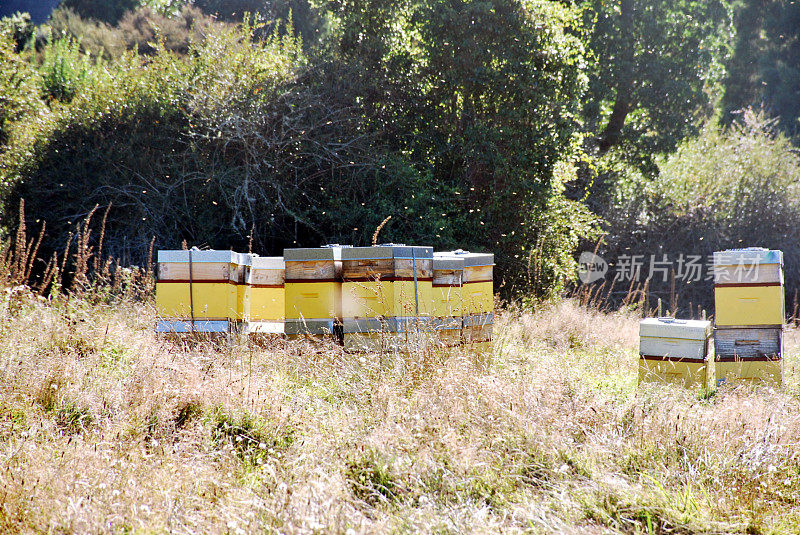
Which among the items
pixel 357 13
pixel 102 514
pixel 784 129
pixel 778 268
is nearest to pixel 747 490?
pixel 778 268

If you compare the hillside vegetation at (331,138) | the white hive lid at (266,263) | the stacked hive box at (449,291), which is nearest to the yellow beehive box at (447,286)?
the stacked hive box at (449,291)

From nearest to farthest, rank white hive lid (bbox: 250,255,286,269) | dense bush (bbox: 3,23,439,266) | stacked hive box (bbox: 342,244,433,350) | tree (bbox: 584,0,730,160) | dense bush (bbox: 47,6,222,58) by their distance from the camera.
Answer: stacked hive box (bbox: 342,244,433,350) → white hive lid (bbox: 250,255,286,269) → dense bush (bbox: 3,23,439,266) → tree (bbox: 584,0,730,160) → dense bush (bbox: 47,6,222,58)

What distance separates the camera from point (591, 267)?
14094 millimetres

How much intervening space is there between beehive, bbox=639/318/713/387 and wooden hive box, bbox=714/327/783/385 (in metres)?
0.12

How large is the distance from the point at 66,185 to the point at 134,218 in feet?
3.90

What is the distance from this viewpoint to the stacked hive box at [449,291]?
197 inches

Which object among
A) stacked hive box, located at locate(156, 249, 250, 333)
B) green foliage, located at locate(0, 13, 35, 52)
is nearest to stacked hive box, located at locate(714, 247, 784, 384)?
stacked hive box, located at locate(156, 249, 250, 333)

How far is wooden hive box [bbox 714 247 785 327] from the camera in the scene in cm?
500

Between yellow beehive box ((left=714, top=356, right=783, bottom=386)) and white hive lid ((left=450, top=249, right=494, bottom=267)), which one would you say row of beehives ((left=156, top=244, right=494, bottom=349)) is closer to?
white hive lid ((left=450, top=249, right=494, bottom=267))

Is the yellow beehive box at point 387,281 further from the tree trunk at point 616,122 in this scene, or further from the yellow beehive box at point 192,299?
the tree trunk at point 616,122

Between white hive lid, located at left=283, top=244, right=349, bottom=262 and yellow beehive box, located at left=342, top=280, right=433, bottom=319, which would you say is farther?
white hive lid, located at left=283, top=244, right=349, bottom=262

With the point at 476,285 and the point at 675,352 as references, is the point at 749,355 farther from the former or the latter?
the point at 476,285

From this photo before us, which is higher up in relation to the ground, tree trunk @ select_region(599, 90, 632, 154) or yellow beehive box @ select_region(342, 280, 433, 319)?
tree trunk @ select_region(599, 90, 632, 154)

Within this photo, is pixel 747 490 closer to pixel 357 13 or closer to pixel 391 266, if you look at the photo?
pixel 391 266
